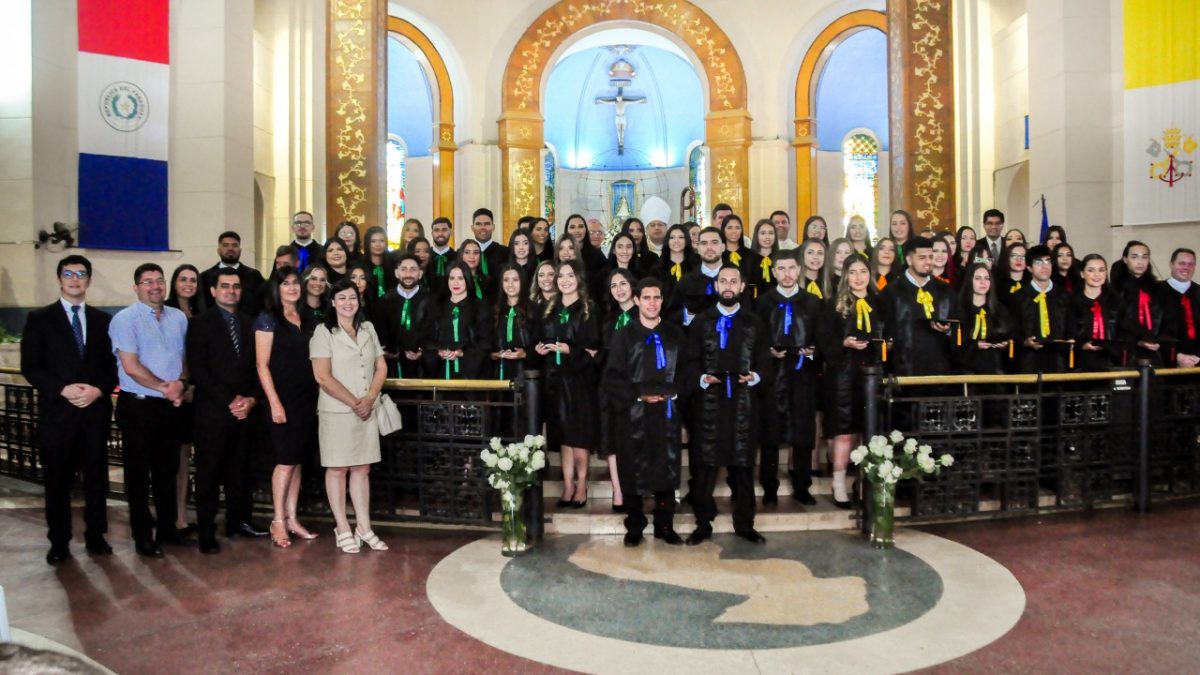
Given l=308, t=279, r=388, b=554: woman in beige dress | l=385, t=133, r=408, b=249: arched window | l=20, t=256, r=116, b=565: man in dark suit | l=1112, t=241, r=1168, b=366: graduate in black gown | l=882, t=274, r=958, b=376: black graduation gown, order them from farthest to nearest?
l=385, t=133, r=408, b=249: arched window < l=1112, t=241, r=1168, b=366: graduate in black gown < l=882, t=274, r=958, b=376: black graduation gown < l=308, t=279, r=388, b=554: woman in beige dress < l=20, t=256, r=116, b=565: man in dark suit

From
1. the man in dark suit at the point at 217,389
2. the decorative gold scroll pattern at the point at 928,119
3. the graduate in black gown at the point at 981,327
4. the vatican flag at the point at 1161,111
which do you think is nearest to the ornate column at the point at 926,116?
the decorative gold scroll pattern at the point at 928,119

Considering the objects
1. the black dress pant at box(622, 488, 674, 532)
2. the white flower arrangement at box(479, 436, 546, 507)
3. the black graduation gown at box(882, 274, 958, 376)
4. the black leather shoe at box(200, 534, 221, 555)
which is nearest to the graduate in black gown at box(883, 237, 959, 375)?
the black graduation gown at box(882, 274, 958, 376)

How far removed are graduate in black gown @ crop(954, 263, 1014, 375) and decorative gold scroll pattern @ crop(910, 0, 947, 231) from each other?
512 centimetres

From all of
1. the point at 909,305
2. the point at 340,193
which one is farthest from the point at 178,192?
the point at 909,305

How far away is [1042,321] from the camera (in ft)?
20.7

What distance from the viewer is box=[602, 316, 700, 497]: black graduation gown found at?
5.07 meters

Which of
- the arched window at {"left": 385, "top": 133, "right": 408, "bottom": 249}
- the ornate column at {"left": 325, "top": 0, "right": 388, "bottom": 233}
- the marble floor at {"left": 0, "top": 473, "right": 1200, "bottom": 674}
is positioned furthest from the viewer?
the arched window at {"left": 385, "top": 133, "right": 408, "bottom": 249}

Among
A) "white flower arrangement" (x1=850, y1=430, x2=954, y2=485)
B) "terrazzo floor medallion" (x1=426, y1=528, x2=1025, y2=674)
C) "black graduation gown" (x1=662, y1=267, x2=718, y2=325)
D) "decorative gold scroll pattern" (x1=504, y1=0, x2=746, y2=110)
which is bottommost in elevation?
"terrazzo floor medallion" (x1=426, y1=528, x2=1025, y2=674)

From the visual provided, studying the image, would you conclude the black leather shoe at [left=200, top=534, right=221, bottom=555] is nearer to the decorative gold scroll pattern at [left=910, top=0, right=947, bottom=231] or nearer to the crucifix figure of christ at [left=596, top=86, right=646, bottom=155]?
the decorative gold scroll pattern at [left=910, top=0, right=947, bottom=231]

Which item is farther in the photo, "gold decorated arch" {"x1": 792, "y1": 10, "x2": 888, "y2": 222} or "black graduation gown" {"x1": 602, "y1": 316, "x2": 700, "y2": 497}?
"gold decorated arch" {"x1": 792, "y1": 10, "x2": 888, "y2": 222}

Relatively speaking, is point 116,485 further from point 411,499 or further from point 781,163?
point 781,163

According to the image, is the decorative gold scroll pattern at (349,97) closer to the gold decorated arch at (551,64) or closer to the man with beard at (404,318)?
the gold decorated arch at (551,64)

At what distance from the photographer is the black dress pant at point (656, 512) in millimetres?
5129

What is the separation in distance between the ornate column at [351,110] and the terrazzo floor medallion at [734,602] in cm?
722
